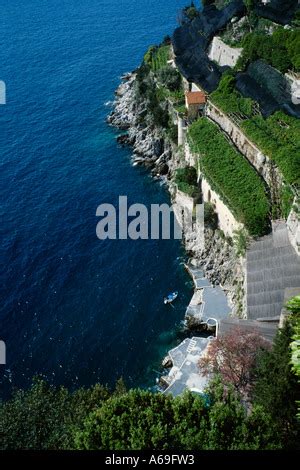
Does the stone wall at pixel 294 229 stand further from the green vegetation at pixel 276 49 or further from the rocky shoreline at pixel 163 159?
the green vegetation at pixel 276 49

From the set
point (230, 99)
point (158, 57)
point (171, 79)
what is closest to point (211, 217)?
point (230, 99)

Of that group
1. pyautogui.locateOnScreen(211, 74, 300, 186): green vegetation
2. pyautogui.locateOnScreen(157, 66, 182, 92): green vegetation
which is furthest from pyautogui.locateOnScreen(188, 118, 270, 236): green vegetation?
pyautogui.locateOnScreen(157, 66, 182, 92): green vegetation

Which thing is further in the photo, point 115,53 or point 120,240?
point 115,53

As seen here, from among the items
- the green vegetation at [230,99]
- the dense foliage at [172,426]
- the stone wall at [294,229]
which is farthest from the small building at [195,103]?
the dense foliage at [172,426]

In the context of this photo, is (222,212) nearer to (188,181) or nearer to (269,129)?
(188,181)

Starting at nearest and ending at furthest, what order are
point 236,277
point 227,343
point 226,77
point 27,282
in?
1. point 227,343
2. point 236,277
3. point 27,282
4. point 226,77

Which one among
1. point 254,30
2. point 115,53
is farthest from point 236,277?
point 115,53

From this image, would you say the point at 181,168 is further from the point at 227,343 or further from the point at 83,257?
the point at 227,343

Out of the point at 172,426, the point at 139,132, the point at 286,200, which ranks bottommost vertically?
the point at 172,426
